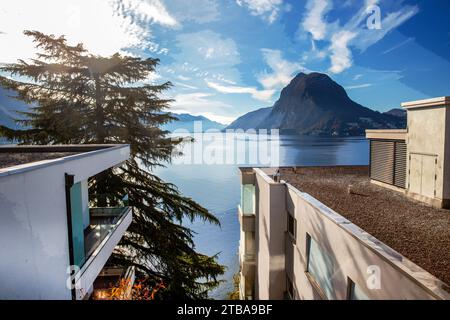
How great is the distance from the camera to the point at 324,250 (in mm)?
6895

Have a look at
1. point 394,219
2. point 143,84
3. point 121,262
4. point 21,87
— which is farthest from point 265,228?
point 21,87

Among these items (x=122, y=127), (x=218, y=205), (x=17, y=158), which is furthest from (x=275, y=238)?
(x=218, y=205)

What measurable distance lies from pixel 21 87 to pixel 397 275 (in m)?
15.6

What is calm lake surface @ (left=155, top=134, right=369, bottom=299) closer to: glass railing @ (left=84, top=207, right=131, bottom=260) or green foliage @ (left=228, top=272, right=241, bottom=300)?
green foliage @ (left=228, top=272, right=241, bottom=300)

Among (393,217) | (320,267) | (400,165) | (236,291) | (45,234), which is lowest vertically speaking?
(236,291)

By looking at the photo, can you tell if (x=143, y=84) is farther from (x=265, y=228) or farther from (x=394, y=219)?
(x=394, y=219)

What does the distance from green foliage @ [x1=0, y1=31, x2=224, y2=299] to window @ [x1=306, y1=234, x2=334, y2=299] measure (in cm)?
671

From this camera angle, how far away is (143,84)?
14.7m

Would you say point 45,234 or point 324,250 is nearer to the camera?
point 45,234

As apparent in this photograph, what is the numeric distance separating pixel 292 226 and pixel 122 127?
9441mm

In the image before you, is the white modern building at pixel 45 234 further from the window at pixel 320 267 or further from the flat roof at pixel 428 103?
the flat roof at pixel 428 103

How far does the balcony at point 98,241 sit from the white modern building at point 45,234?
0.02 m

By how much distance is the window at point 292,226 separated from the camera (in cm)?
949

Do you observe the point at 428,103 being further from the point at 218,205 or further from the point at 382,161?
the point at 218,205
